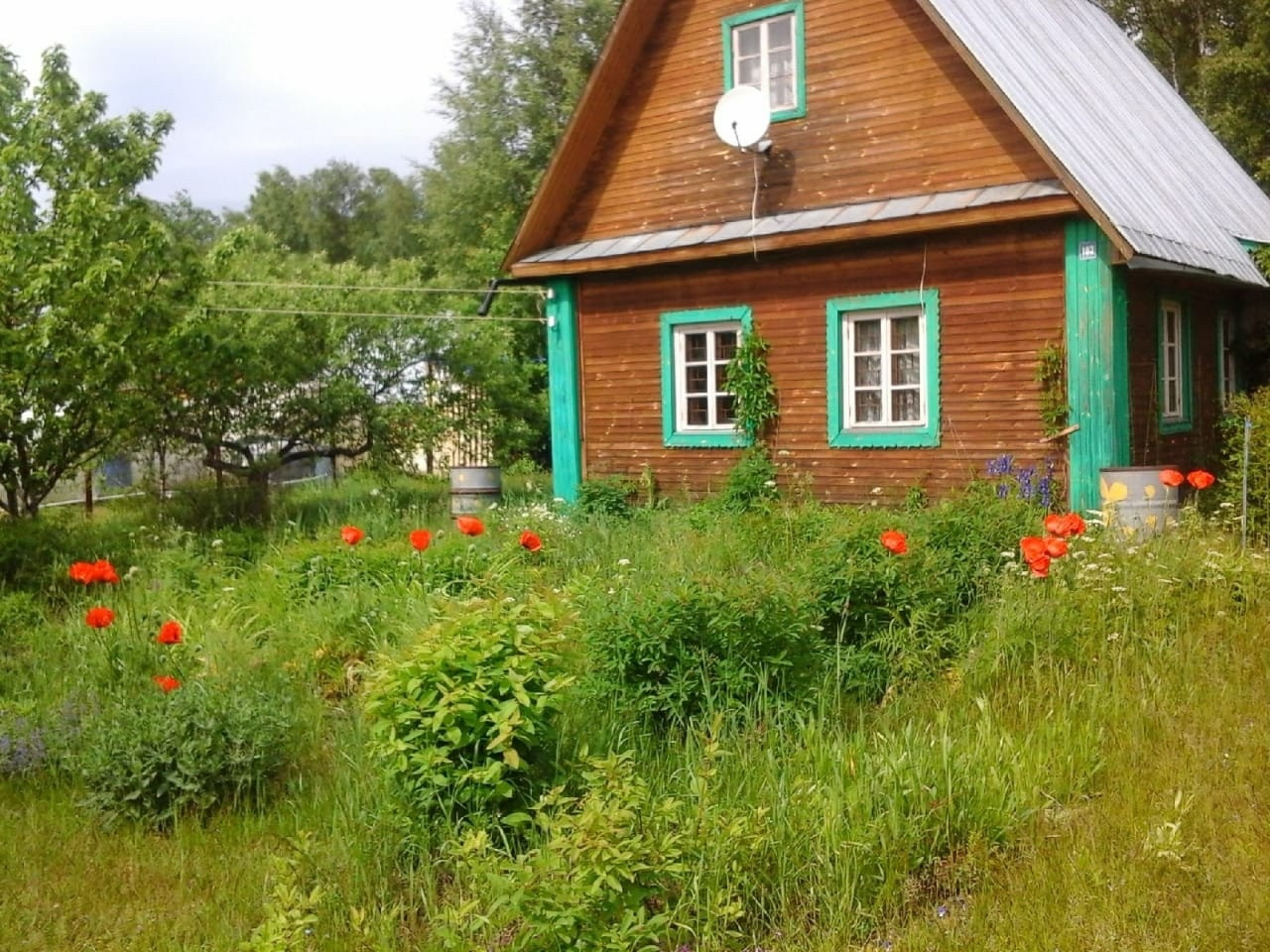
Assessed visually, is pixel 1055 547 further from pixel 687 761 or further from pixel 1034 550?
pixel 687 761

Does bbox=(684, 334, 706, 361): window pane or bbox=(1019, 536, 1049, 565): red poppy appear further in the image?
bbox=(684, 334, 706, 361): window pane

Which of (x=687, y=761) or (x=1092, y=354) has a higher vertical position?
(x=1092, y=354)

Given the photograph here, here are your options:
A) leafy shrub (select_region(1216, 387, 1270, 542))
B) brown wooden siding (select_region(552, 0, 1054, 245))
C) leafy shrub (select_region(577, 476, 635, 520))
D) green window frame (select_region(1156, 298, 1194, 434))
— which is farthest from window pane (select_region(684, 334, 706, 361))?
leafy shrub (select_region(1216, 387, 1270, 542))

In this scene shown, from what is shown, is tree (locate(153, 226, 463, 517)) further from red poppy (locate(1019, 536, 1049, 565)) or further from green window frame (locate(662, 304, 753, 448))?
red poppy (locate(1019, 536, 1049, 565))

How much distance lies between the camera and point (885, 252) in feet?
35.6

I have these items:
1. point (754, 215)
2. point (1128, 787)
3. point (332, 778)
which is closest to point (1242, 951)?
point (1128, 787)

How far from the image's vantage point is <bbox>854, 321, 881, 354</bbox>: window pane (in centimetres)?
1112

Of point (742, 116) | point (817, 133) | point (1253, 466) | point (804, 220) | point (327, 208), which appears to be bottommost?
point (1253, 466)

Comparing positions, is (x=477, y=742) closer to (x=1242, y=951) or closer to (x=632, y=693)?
(x=632, y=693)

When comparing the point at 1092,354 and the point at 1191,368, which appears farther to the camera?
the point at 1191,368

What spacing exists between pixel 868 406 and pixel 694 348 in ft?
6.82

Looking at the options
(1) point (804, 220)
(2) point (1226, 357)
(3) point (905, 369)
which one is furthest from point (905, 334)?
(2) point (1226, 357)

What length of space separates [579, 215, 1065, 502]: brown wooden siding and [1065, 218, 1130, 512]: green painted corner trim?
17cm

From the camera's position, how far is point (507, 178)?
2719 cm
